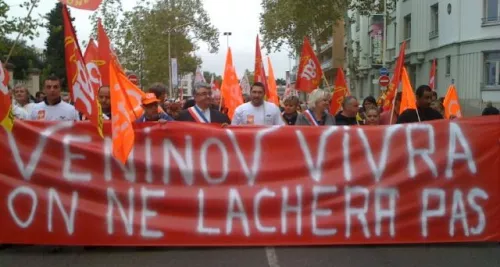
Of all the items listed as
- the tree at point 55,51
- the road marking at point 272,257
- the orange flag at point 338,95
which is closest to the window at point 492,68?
the orange flag at point 338,95

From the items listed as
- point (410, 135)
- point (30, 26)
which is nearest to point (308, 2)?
point (30, 26)

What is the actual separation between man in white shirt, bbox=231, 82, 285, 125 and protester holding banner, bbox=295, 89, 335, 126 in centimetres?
37

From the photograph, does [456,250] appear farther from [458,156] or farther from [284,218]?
[284,218]

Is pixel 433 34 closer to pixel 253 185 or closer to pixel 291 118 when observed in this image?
pixel 291 118

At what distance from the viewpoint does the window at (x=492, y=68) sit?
2892cm

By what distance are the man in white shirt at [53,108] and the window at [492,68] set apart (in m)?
25.5

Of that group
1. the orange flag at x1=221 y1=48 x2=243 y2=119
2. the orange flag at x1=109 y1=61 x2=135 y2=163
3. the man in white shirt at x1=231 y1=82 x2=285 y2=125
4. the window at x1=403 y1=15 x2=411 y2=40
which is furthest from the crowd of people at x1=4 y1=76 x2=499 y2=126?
the window at x1=403 y1=15 x2=411 y2=40

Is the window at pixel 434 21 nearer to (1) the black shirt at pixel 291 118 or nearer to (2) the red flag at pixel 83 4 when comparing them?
(1) the black shirt at pixel 291 118

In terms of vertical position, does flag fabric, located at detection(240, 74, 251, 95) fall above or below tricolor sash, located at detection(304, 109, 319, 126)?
above

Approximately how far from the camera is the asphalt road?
5.50m

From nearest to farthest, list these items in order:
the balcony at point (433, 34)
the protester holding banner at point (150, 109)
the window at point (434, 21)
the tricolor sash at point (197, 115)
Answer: the protester holding banner at point (150, 109), the tricolor sash at point (197, 115), the balcony at point (433, 34), the window at point (434, 21)

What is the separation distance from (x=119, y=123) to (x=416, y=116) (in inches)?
139

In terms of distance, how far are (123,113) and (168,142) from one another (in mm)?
589

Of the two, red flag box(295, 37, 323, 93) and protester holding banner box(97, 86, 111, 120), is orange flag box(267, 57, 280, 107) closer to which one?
red flag box(295, 37, 323, 93)
